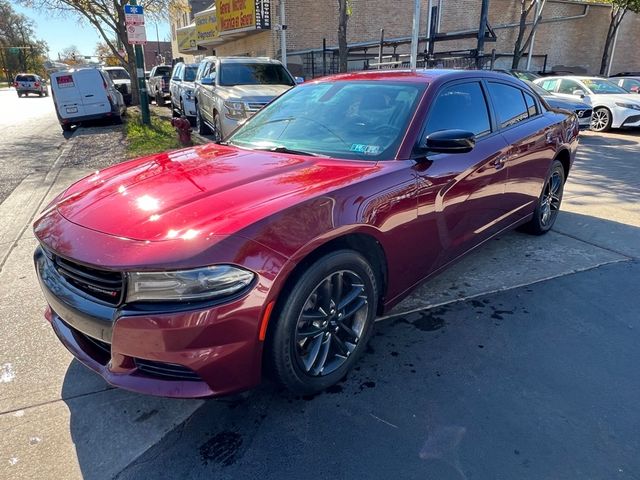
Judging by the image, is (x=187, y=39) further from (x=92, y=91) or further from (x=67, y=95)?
(x=67, y=95)

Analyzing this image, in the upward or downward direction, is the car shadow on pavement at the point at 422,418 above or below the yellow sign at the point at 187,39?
below

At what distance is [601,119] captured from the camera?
44.1 ft

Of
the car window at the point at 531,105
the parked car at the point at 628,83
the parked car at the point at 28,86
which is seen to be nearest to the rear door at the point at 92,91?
the car window at the point at 531,105

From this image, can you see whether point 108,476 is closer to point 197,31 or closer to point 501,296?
point 501,296

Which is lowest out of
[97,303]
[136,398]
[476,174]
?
[136,398]

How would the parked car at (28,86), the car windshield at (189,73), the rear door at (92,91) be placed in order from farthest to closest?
the parked car at (28,86)
the car windshield at (189,73)
the rear door at (92,91)

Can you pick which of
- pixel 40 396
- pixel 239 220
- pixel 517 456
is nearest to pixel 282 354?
pixel 239 220

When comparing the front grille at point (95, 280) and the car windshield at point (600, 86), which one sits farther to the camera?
the car windshield at point (600, 86)

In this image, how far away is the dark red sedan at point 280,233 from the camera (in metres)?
1.99

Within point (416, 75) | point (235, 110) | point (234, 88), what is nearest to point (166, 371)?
point (416, 75)

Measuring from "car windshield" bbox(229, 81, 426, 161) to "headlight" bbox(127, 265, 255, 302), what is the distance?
51.6 inches

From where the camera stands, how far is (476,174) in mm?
3369

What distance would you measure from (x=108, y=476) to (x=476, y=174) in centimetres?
291

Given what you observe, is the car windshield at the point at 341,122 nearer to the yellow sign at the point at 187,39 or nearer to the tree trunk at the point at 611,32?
the tree trunk at the point at 611,32
